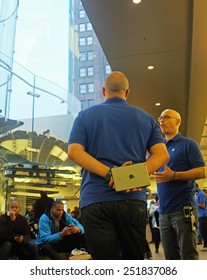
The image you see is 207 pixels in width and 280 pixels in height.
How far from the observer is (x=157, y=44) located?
16.4ft

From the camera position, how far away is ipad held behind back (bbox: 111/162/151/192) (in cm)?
125

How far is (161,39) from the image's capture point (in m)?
4.86

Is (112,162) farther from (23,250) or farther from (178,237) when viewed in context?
(23,250)

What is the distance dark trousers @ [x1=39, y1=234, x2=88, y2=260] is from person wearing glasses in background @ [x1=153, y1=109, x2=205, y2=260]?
238 centimetres

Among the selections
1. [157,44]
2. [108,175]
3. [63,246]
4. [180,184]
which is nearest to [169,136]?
[180,184]

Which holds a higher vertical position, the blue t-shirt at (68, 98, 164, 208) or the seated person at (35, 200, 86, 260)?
the blue t-shirt at (68, 98, 164, 208)

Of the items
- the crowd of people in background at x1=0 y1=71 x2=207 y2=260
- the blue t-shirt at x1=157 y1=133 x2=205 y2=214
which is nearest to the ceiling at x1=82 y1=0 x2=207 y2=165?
the blue t-shirt at x1=157 y1=133 x2=205 y2=214

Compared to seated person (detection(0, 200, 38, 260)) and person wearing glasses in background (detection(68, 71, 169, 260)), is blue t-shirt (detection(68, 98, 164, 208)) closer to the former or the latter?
person wearing glasses in background (detection(68, 71, 169, 260))

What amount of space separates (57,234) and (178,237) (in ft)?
8.43

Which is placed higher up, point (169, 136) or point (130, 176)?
point (169, 136)

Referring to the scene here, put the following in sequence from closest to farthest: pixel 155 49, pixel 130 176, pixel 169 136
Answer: pixel 130 176
pixel 169 136
pixel 155 49

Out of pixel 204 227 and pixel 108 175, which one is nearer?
pixel 108 175

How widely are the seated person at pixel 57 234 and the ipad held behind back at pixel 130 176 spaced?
308 cm

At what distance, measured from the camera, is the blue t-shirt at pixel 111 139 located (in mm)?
1308
